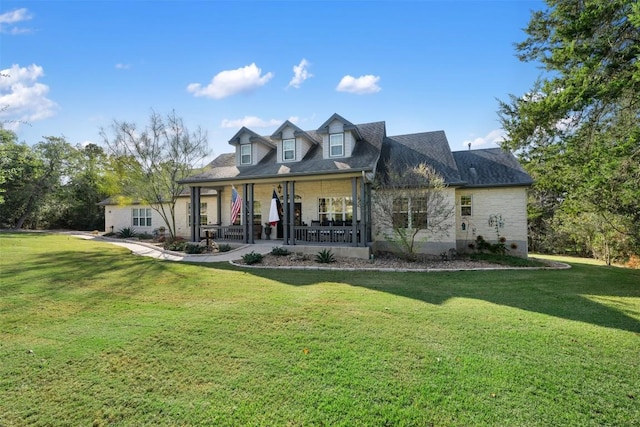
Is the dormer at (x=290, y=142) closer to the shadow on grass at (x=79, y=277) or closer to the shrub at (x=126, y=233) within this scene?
the shadow on grass at (x=79, y=277)

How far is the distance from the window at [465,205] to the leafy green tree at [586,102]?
4.99 meters

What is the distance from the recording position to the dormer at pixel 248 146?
708 inches

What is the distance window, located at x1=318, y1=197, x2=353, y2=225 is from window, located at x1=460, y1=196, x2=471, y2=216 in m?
6.19

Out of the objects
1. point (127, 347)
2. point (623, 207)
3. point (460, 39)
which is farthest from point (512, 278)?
point (127, 347)

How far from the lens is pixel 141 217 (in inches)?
981

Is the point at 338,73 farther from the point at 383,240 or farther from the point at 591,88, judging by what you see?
the point at 591,88

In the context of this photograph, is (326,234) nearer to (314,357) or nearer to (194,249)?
(194,249)

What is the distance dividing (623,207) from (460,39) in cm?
908

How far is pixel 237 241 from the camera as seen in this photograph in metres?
16.4

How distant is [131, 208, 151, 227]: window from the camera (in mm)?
24609

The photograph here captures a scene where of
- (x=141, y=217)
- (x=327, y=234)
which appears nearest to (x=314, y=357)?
(x=327, y=234)

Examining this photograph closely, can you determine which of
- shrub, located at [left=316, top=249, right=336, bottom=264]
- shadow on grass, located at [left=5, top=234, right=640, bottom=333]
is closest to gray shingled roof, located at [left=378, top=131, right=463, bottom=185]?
shrub, located at [left=316, top=249, right=336, bottom=264]

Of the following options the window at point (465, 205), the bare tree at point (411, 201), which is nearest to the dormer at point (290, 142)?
the bare tree at point (411, 201)

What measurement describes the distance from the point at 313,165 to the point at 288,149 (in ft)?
8.86
